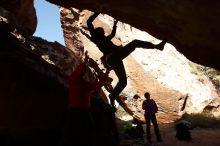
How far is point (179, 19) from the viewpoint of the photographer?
10.8 meters

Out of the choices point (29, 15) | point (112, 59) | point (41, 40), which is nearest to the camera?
point (112, 59)

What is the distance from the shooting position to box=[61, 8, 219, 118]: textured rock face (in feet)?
77.2

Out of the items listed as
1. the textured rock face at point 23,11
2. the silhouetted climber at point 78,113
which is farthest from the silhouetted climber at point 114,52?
the textured rock face at point 23,11

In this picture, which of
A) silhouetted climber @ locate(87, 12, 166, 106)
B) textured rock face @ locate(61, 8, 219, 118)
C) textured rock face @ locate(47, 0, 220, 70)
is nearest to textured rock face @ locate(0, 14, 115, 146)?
silhouetted climber @ locate(87, 12, 166, 106)

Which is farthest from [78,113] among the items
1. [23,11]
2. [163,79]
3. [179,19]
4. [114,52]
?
[163,79]

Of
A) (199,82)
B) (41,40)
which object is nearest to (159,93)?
(199,82)

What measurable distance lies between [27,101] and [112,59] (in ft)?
9.03

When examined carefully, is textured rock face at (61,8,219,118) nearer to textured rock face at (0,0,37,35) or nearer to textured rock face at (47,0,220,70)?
textured rock face at (0,0,37,35)

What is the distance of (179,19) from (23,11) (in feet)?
38.8

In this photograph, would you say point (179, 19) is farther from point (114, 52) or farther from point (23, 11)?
point (23, 11)

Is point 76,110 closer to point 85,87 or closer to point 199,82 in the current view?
point 85,87

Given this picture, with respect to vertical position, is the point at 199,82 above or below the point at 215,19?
above

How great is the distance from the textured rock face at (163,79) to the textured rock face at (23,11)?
569cm

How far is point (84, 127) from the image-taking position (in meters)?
7.77
